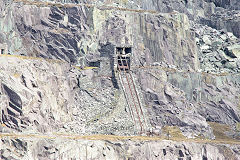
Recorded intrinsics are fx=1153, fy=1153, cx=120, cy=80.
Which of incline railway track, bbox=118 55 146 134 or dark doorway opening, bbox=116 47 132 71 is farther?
dark doorway opening, bbox=116 47 132 71

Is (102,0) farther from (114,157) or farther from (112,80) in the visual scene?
(114,157)

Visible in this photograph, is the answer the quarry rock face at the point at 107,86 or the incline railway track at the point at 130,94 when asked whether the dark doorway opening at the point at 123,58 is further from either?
the quarry rock face at the point at 107,86

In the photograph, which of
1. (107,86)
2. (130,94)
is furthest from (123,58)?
(130,94)

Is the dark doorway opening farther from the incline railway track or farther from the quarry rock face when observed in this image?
the quarry rock face

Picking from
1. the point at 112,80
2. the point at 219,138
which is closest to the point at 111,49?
the point at 112,80

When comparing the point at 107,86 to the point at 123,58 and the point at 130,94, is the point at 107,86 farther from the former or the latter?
the point at 123,58

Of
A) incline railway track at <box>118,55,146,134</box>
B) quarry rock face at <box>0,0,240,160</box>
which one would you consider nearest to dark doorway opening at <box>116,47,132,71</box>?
incline railway track at <box>118,55,146,134</box>
